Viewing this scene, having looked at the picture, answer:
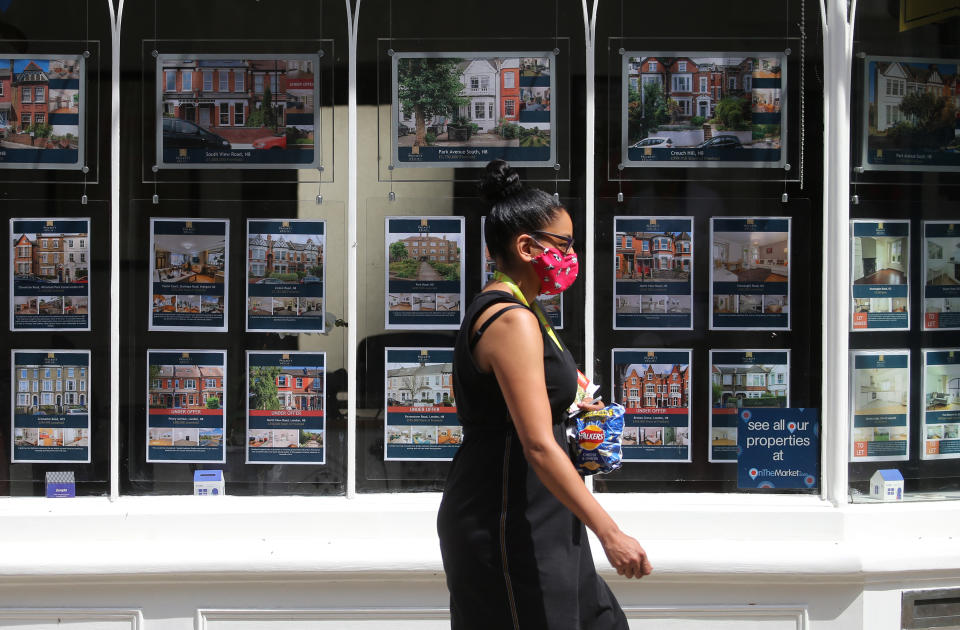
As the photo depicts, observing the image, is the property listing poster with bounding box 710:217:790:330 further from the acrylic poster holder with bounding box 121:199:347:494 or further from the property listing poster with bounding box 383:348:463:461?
the acrylic poster holder with bounding box 121:199:347:494

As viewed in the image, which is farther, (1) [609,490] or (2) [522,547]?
(1) [609,490]

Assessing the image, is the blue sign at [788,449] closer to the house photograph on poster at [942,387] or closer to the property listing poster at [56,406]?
the house photograph on poster at [942,387]

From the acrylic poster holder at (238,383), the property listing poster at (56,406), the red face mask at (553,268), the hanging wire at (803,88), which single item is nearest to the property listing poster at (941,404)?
the hanging wire at (803,88)

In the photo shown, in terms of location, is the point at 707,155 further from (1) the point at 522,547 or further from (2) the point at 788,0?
(1) the point at 522,547

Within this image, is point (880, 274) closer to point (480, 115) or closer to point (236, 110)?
point (480, 115)

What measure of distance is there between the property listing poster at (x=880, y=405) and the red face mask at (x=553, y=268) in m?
2.31

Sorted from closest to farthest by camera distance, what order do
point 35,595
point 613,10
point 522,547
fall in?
point 522,547 < point 35,595 < point 613,10

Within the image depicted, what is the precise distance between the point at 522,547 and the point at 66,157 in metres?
3.17

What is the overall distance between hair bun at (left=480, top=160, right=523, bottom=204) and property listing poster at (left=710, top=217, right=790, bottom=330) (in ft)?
6.53

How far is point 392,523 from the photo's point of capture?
4289mm

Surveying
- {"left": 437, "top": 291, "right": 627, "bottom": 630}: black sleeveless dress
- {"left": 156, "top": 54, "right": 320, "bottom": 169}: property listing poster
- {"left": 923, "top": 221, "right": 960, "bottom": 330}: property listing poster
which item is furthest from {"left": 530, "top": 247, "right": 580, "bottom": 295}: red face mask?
{"left": 923, "top": 221, "right": 960, "bottom": 330}: property listing poster

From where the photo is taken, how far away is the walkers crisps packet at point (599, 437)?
9.04 feet

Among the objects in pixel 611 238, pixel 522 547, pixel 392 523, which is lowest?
pixel 392 523

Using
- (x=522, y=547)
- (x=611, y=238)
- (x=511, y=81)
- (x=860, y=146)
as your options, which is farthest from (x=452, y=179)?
(x=522, y=547)
